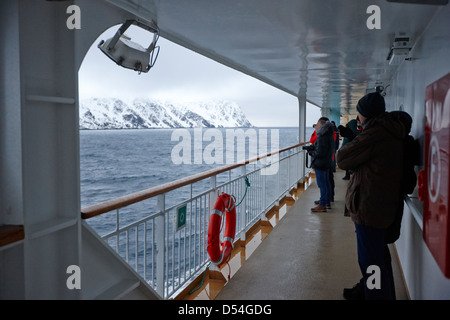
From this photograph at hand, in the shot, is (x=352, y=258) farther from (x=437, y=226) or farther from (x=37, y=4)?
(x=37, y=4)

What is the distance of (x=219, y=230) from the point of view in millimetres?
2943

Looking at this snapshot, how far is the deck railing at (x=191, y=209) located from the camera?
213 centimetres

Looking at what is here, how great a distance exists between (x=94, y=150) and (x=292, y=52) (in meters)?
61.7

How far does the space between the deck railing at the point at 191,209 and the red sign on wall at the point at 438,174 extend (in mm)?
1343

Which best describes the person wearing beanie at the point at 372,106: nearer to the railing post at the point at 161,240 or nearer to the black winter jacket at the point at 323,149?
the railing post at the point at 161,240

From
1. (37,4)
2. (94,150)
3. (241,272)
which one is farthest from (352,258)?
(94,150)

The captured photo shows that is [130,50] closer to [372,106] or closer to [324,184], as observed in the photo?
[372,106]

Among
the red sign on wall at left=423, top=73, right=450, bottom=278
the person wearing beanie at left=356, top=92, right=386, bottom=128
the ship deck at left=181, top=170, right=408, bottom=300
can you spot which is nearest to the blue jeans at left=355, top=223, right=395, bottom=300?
the red sign on wall at left=423, top=73, right=450, bottom=278

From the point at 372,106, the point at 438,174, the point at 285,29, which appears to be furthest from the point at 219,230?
the point at 438,174

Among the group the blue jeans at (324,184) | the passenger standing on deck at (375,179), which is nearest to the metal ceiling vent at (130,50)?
the passenger standing on deck at (375,179)

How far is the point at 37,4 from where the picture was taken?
5.19ft

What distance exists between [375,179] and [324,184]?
10.5 ft

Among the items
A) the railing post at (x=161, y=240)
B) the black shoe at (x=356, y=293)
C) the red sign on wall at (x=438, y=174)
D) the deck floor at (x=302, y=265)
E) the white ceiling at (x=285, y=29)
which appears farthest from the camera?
the deck floor at (x=302, y=265)

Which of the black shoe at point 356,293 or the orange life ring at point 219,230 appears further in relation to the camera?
the orange life ring at point 219,230
